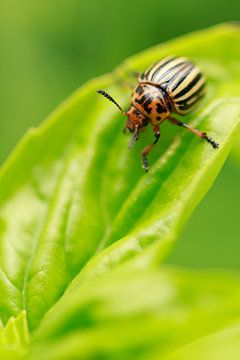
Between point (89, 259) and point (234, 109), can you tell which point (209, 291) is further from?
point (234, 109)

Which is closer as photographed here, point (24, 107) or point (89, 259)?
point (89, 259)

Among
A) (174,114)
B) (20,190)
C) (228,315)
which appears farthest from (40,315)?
(174,114)

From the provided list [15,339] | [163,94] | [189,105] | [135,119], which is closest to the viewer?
[15,339]

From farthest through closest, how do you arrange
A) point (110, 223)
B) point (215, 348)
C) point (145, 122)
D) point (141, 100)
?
point (141, 100) < point (145, 122) < point (110, 223) < point (215, 348)

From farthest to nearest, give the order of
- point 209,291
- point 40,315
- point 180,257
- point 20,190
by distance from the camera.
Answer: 1. point 180,257
2. point 20,190
3. point 40,315
4. point 209,291

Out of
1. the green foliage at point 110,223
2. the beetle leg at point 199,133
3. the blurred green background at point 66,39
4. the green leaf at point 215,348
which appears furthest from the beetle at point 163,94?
the blurred green background at point 66,39

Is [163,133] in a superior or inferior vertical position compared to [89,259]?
superior

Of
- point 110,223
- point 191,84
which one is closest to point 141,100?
point 191,84

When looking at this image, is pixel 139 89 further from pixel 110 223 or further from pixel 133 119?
pixel 110 223
